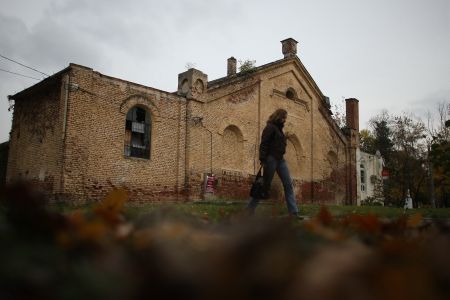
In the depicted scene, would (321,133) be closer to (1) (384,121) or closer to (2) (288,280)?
(2) (288,280)

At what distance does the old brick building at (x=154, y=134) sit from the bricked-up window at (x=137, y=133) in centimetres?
4

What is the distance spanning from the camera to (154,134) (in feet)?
52.7

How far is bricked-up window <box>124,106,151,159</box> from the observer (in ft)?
50.7

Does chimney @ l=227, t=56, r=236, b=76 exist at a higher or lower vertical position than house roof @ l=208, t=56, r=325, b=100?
higher

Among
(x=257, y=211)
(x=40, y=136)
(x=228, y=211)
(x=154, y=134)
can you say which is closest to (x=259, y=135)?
(x=154, y=134)

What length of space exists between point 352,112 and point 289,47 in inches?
260

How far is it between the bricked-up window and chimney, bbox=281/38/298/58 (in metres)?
10.6

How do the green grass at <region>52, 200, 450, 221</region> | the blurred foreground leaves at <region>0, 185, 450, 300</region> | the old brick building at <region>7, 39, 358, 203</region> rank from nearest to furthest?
the blurred foreground leaves at <region>0, 185, 450, 300</region> → the green grass at <region>52, 200, 450, 221</region> → the old brick building at <region>7, 39, 358, 203</region>

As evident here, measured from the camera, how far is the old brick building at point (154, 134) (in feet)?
46.0

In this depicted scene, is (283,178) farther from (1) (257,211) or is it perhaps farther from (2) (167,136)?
(2) (167,136)

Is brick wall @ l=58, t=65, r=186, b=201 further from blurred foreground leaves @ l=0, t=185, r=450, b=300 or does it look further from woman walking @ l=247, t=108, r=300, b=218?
blurred foreground leaves @ l=0, t=185, r=450, b=300

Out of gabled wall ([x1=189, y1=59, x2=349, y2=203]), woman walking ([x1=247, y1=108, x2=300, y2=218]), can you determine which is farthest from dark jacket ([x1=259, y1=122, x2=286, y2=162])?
gabled wall ([x1=189, y1=59, x2=349, y2=203])

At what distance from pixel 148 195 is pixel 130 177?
1.04 m

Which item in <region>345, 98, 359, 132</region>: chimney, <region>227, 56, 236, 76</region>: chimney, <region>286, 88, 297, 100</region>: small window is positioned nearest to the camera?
<region>286, 88, 297, 100</region>: small window
